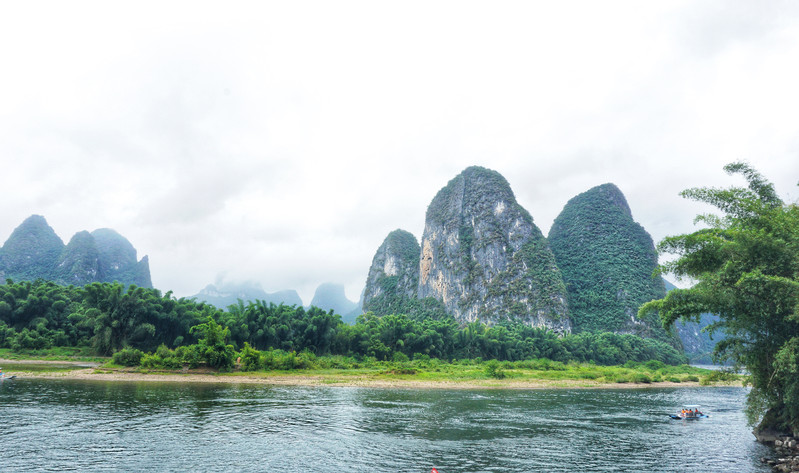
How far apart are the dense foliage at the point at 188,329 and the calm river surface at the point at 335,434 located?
508 inches

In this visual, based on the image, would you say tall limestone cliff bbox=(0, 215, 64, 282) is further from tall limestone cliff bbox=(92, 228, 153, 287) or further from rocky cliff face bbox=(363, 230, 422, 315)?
rocky cliff face bbox=(363, 230, 422, 315)

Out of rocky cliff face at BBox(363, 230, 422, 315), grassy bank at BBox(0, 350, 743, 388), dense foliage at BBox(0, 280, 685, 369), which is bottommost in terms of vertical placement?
grassy bank at BBox(0, 350, 743, 388)

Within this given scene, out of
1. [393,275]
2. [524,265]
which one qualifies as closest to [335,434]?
[524,265]

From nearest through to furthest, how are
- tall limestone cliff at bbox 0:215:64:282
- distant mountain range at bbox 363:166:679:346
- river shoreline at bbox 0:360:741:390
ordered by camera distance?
river shoreline at bbox 0:360:741:390 < distant mountain range at bbox 363:166:679:346 < tall limestone cliff at bbox 0:215:64:282

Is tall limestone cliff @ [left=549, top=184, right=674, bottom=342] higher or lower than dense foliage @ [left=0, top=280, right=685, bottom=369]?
higher

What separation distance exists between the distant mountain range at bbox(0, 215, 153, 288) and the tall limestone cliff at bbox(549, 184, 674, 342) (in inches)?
4370

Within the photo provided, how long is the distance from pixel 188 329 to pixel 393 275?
86461 mm

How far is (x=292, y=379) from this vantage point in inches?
1379

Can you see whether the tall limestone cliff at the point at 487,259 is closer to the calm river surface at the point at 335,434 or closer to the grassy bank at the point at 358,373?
the grassy bank at the point at 358,373

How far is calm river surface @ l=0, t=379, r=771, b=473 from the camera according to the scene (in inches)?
494

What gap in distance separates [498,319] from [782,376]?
2976 inches

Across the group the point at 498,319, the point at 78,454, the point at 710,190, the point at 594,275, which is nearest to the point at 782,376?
the point at 710,190

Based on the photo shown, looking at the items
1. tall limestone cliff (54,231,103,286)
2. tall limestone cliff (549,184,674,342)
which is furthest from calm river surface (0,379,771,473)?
tall limestone cliff (54,231,103,286)

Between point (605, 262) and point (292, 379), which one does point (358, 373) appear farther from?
point (605, 262)
